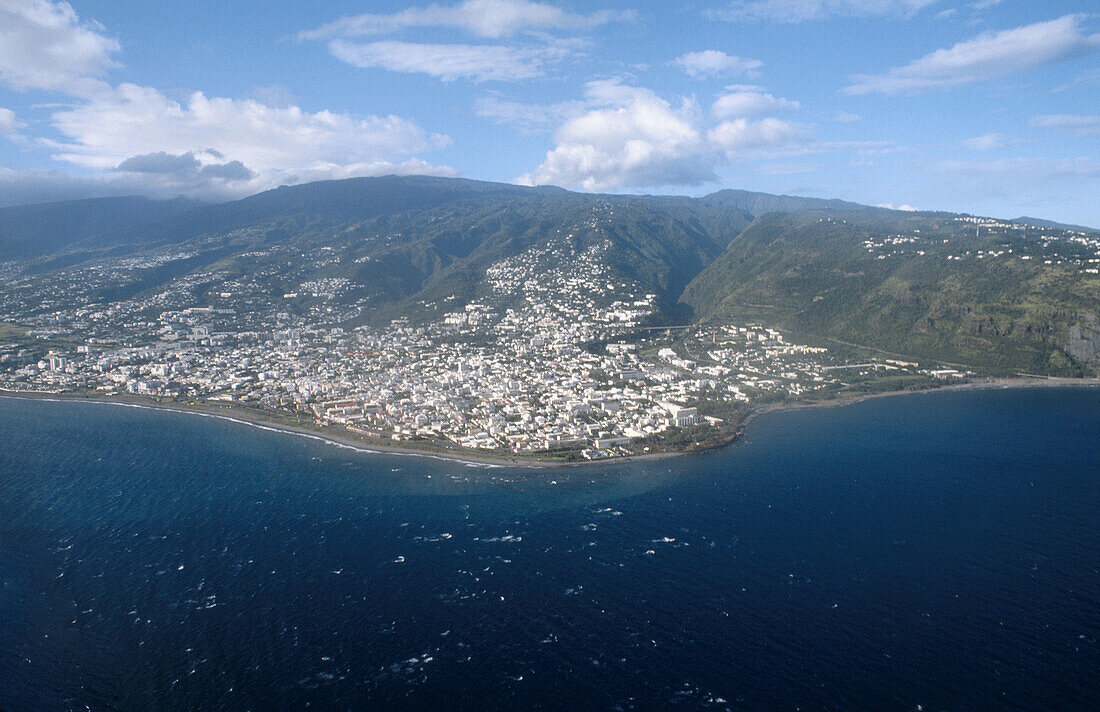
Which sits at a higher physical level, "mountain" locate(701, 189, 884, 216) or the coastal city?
"mountain" locate(701, 189, 884, 216)

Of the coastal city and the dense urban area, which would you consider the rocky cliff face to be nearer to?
the dense urban area

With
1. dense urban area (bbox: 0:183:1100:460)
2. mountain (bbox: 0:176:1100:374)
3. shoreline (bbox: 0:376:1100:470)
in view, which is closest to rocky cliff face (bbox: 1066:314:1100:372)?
mountain (bbox: 0:176:1100:374)

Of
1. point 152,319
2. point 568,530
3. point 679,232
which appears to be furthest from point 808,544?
point 679,232

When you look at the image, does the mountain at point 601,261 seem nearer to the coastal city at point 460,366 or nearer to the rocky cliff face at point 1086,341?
the rocky cliff face at point 1086,341

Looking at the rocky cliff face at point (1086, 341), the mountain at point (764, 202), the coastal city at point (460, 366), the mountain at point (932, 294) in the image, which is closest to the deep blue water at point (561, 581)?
the coastal city at point (460, 366)

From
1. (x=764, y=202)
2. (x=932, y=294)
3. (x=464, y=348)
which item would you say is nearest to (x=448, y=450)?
(x=464, y=348)

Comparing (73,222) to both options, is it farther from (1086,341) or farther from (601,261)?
(1086,341)

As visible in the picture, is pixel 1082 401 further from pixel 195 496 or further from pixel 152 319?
pixel 152 319
